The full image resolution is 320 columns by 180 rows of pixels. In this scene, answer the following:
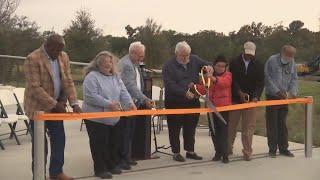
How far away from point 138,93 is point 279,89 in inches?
83.7

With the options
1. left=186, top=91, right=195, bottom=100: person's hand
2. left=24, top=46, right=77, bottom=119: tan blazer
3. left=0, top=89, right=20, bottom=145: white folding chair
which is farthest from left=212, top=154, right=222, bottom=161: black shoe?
left=0, top=89, right=20, bottom=145: white folding chair

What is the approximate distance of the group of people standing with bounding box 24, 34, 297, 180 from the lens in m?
6.43

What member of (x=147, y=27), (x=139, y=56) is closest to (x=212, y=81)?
(x=139, y=56)

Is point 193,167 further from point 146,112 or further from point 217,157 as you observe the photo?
point 146,112

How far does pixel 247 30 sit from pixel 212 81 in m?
38.3

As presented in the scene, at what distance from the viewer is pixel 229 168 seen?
7727mm

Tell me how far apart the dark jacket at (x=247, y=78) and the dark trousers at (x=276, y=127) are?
39 cm

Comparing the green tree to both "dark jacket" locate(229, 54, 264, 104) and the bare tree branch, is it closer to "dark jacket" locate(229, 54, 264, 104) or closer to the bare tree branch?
the bare tree branch

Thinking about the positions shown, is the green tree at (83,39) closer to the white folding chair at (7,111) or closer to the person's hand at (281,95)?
the white folding chair at (7,111)

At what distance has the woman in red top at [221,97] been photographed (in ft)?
26.5

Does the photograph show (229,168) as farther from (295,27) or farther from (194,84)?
(295,27)

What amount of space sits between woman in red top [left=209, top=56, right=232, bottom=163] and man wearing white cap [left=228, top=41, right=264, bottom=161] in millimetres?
201

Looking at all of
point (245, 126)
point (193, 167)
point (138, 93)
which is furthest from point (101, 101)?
point (245, 126)

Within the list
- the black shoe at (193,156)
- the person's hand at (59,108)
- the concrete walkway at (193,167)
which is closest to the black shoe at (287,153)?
the concrete walkway at (193,167)
